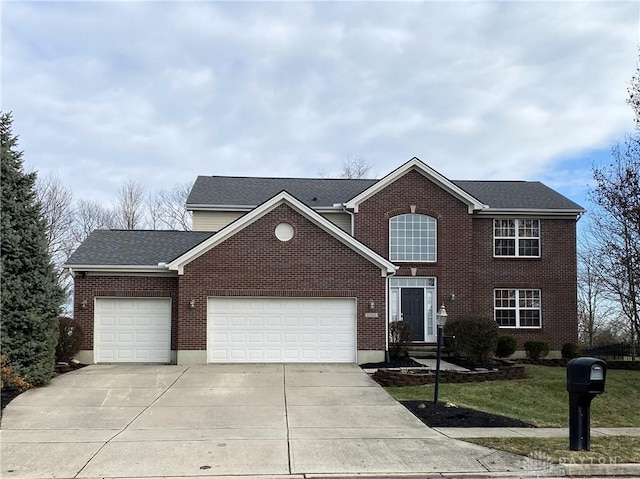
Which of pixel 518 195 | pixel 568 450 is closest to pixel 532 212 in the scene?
pixel 518 195

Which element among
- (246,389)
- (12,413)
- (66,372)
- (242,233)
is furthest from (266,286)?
(12,413)

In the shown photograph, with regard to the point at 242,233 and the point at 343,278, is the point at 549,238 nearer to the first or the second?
the point at 343,278

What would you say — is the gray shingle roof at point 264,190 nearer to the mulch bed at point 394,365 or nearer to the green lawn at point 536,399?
the mulch bed at point 394,365

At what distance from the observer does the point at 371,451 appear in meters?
8.73

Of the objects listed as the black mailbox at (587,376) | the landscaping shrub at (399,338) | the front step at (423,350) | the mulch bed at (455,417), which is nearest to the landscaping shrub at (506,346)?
the front step at (423,350)

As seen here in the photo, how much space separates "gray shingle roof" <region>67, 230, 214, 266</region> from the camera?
18672mm

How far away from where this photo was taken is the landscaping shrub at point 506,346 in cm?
2139

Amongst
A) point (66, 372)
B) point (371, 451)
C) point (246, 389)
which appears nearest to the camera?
point (371, 451)

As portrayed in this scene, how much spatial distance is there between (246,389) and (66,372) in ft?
19.2

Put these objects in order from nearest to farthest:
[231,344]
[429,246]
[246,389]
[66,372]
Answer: [246,389] → [66,372] → [231,344] → [429,246]

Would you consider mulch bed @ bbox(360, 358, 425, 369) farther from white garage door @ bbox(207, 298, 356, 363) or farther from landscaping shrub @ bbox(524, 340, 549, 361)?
landscaping shrub @ bbox(524, 340, 549, 361)

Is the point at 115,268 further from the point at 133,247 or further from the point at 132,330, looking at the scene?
the point at 132,330

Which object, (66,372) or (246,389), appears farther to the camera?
(66,372)

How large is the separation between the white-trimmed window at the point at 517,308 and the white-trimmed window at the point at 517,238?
58.0 inches
